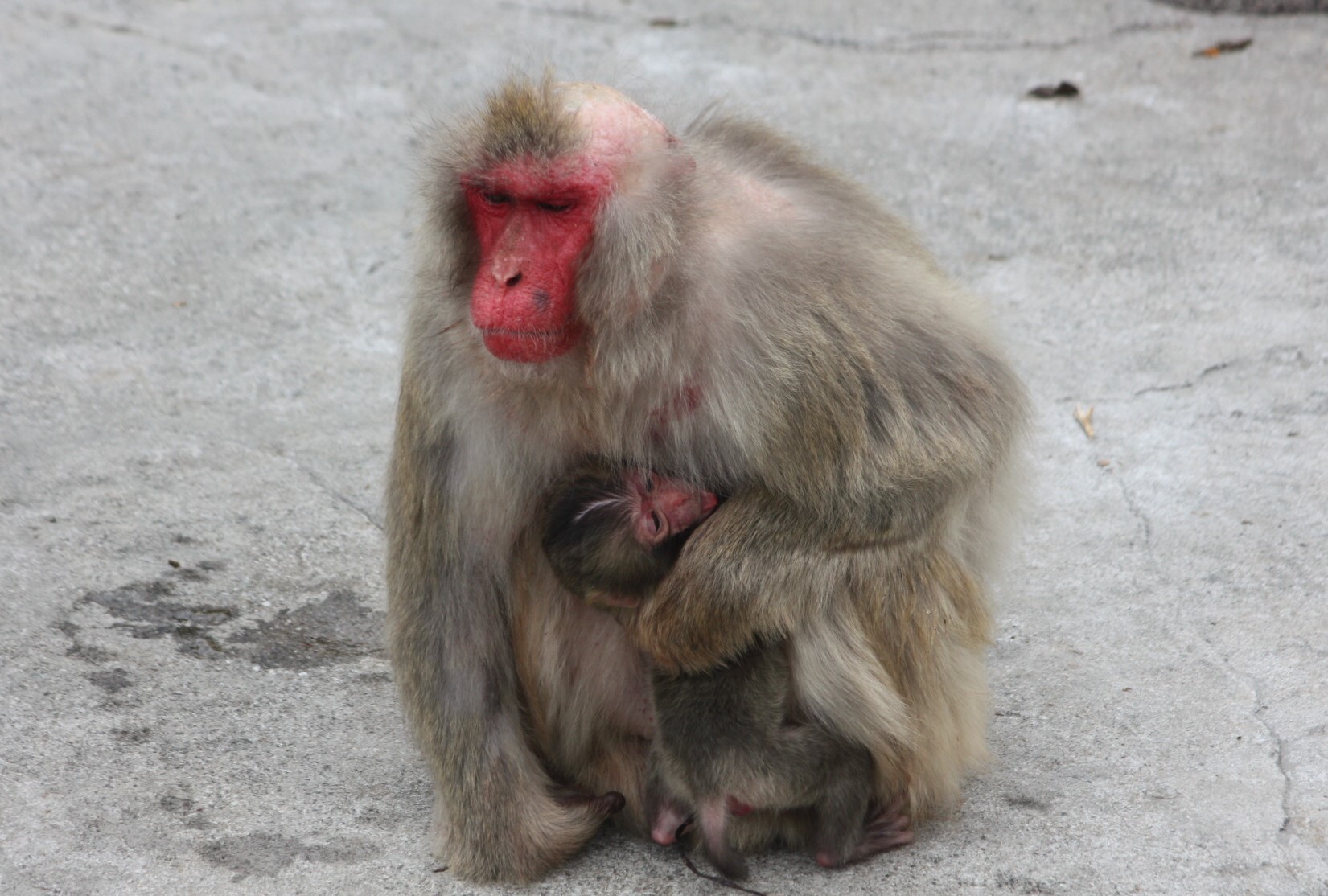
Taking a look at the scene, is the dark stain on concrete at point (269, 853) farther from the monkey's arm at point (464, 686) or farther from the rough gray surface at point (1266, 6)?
the rough gray surface at point (1266, 6)

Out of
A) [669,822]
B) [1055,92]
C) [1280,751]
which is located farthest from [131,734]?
[1055,92]

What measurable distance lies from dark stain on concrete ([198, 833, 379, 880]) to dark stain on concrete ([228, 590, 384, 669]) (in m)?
0.81

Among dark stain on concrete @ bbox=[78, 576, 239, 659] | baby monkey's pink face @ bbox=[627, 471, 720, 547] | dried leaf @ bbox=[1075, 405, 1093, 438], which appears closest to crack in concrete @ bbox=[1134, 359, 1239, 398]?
dried leaf @ bbox=[1075, 405, 1093, 438]

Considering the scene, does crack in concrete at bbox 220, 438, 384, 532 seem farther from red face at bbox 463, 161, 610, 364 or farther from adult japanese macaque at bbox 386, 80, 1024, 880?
red face at bbox 463, 161, 610, 364

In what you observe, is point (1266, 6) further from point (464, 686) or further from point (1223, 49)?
point (464, 686)

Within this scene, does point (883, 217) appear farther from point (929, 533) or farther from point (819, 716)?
point (819, 716)

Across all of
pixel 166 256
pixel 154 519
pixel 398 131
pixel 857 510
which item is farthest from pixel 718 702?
pixel 398 131

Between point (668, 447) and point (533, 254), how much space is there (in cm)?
59

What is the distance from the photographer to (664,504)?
10.7 ft

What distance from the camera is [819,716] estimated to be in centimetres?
326

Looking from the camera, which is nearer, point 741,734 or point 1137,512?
point 741,734

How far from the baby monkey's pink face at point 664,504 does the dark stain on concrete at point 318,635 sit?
1374 mm

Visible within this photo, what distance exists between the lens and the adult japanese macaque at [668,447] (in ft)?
9.64

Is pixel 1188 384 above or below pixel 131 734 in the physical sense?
above
